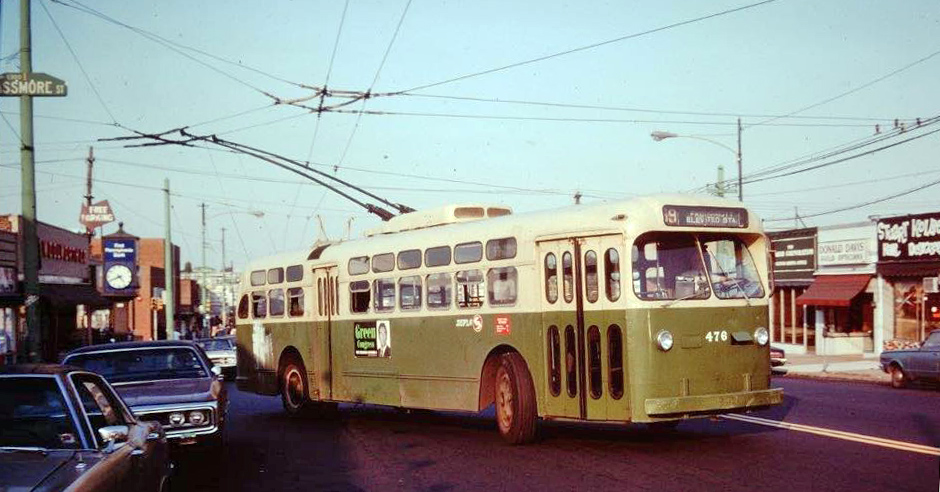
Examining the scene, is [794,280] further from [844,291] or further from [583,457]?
[583,457]

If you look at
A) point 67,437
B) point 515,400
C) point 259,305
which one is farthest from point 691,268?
point 259,305

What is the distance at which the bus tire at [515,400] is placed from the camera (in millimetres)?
13195

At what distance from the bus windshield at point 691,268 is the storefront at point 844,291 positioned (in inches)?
1049

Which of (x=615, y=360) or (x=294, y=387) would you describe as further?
(x=294, y=387)

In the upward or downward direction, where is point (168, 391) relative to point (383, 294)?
downward

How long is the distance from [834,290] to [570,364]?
2882cm

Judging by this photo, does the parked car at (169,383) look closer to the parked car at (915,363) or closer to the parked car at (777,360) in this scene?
the parked car at (915,363)

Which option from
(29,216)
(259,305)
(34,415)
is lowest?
(34,415)

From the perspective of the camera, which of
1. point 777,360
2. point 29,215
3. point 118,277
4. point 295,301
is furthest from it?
point 118,277

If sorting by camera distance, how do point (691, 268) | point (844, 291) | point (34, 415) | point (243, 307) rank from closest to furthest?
1. point (34, 415)
2. point (691, 268)
3. point (243, 307)
4. point (844, 291)

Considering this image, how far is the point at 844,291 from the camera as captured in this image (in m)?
38.2

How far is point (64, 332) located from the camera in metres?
49.0

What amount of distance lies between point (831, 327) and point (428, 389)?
29.5 meters

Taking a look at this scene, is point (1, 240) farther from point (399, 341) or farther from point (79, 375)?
point (79, 375)
